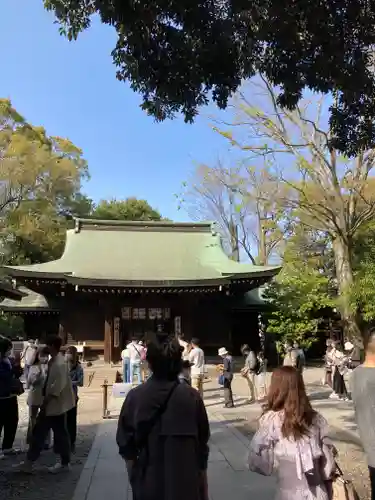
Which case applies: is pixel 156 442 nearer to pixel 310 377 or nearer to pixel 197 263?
pixel 310 377

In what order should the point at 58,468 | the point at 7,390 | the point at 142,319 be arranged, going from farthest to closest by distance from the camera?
the point at 142,319 < the point at 7,390 < the point at 58,468

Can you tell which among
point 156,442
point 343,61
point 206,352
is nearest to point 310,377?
point 206,352

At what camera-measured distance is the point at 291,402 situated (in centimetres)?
274

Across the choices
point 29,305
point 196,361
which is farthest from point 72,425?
point 29,305

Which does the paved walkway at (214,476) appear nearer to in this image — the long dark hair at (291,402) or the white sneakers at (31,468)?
the white sneakers at (31,468)

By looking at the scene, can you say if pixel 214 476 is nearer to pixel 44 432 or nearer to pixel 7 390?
pixel 44 432

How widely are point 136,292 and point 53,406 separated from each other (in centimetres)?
1417

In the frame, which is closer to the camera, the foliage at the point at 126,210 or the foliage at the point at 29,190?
the foliage at the point at 29,190

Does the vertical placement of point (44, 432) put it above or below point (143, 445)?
below

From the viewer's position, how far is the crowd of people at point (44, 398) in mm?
5484

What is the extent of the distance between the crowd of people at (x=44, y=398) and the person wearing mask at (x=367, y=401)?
11.3ft

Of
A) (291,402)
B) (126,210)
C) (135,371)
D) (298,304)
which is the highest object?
(126,210)

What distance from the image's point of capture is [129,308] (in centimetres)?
2061

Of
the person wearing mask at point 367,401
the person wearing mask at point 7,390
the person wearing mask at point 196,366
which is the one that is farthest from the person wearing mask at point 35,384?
the person wearing mask at point 196,366
